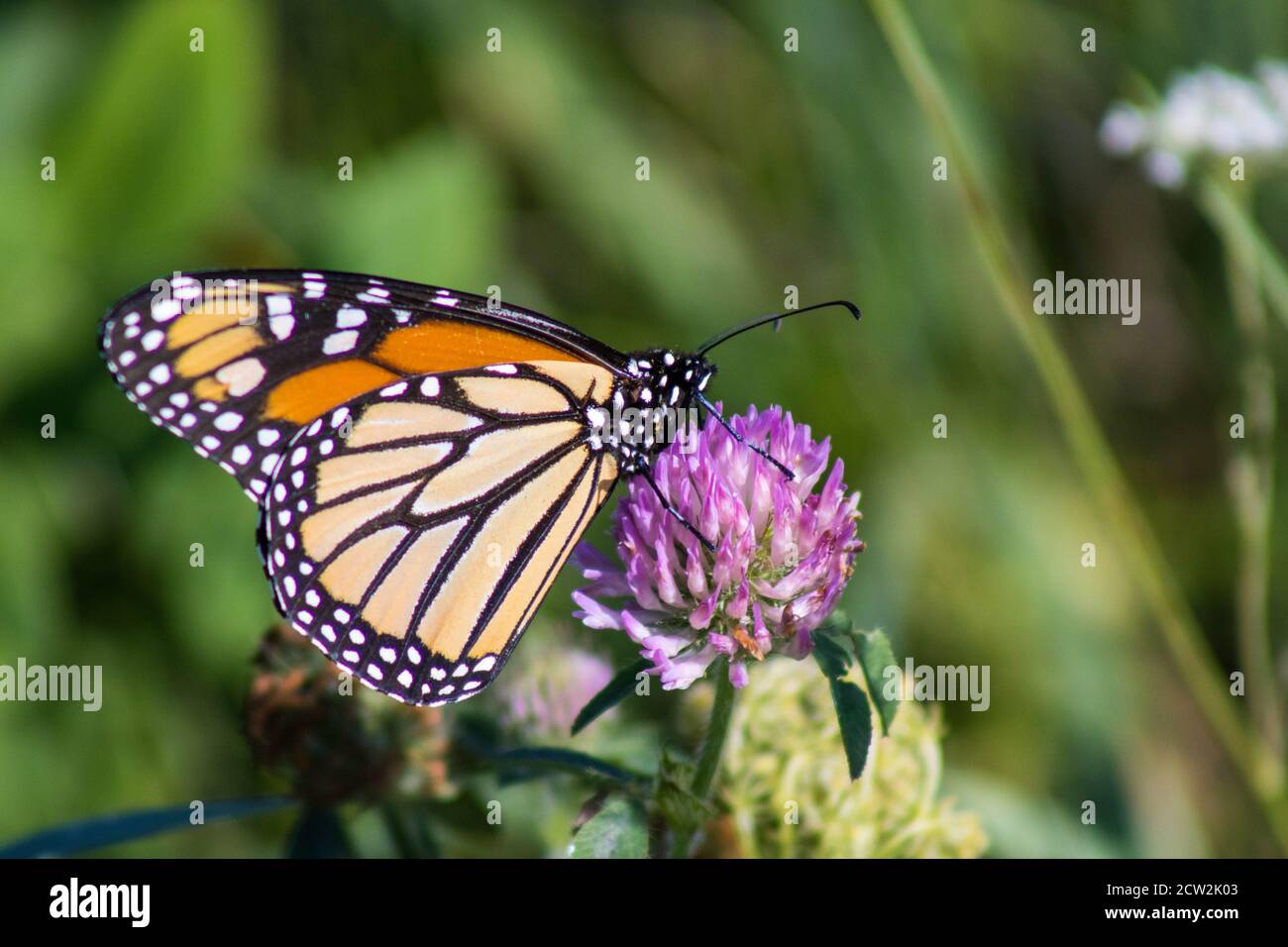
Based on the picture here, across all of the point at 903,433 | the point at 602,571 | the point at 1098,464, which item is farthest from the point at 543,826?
the point at 903,433

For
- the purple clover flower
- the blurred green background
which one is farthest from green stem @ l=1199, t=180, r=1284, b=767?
the purple clover flower

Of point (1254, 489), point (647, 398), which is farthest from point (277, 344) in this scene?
point (1254, 489)

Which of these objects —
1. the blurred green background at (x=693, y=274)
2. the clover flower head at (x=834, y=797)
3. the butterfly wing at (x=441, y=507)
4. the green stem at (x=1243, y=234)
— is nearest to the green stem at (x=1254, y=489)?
the green stem at (x=1243, y=234)

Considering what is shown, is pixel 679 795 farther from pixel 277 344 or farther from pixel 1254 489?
pixel 1254 489

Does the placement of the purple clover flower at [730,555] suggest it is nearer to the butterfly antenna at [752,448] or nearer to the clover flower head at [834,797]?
the butterfly antenna at [752,448]

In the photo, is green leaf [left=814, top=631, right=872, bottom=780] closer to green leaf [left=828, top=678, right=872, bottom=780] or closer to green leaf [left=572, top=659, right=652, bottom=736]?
green leaf [left=828, top=678, right=872, bottom=780]
